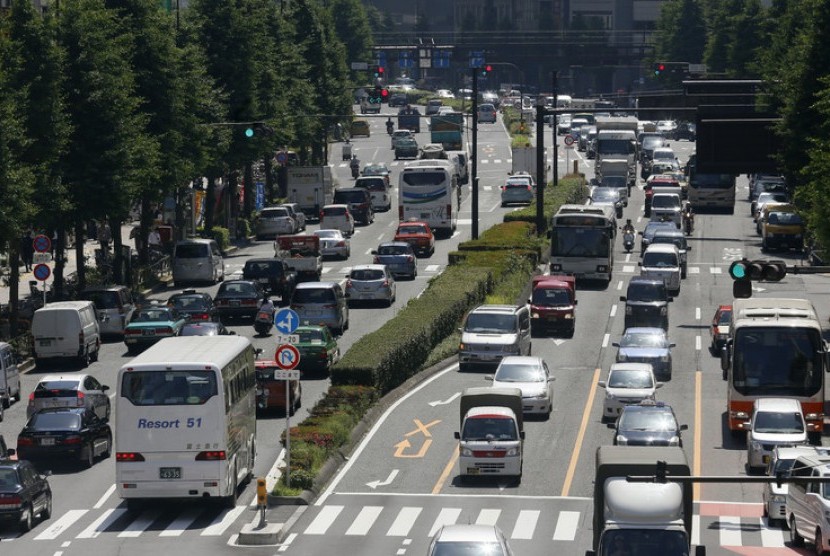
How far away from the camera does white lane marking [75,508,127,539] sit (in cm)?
3603

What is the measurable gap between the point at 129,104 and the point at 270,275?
943 cm

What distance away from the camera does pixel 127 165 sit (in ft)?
226

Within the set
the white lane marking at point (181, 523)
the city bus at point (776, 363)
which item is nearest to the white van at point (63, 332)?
the white lane marking at point (181, 523)

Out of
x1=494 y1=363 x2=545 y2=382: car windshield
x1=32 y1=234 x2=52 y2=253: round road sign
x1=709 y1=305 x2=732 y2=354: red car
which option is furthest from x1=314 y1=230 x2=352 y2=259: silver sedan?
x1=494 y1=363 x2=545 y2=382: car windshield

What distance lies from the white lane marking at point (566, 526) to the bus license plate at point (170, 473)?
324 inches

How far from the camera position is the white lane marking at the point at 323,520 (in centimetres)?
3657

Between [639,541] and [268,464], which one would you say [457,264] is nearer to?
[268,464]

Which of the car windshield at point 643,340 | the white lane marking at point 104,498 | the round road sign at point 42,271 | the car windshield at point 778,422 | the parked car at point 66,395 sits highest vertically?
the round road sign at point 42,271

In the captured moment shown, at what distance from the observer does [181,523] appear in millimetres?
37219

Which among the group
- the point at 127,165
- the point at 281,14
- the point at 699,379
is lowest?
the point at 699,379

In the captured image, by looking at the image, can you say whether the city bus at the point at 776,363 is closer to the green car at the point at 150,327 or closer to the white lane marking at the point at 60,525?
the white lane marking at the point at 60,525

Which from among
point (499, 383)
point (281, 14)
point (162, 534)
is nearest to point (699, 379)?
point (499, 383)

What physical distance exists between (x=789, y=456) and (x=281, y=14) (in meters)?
79.3

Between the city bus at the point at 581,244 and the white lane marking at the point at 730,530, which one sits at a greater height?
the city bus at the point at 581,244
